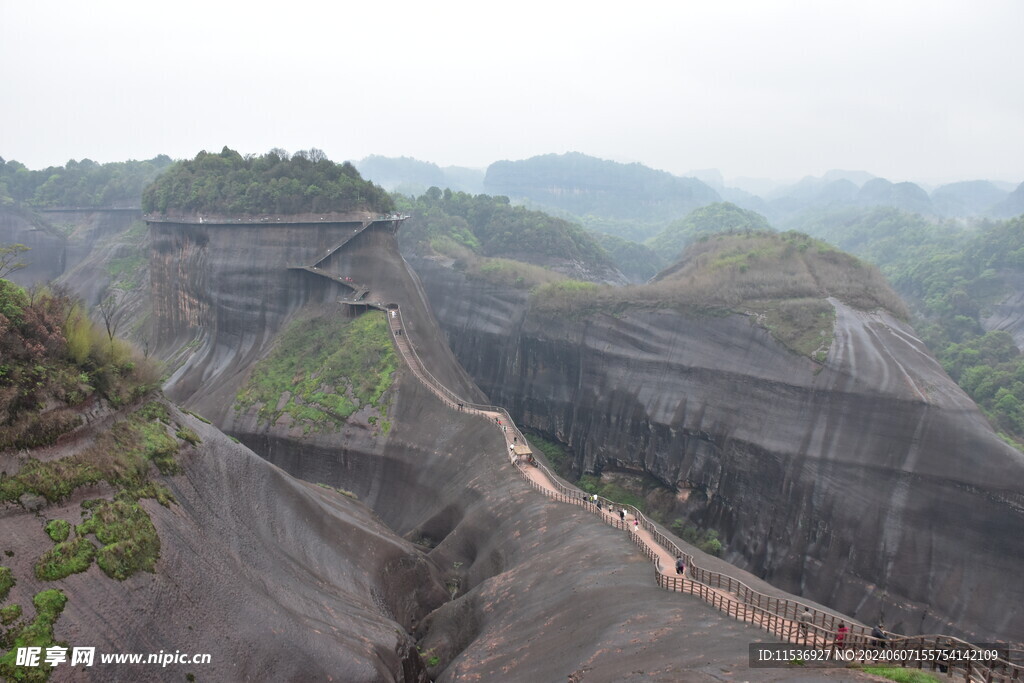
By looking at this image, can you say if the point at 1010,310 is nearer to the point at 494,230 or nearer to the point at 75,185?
the point at 494,230

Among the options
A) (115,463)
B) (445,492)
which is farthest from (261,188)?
(115,463)

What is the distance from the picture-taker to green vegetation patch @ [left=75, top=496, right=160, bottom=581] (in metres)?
16.7

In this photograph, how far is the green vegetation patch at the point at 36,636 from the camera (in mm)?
13312

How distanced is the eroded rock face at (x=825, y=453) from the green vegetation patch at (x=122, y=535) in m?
34.0

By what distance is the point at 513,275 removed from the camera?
227 feet

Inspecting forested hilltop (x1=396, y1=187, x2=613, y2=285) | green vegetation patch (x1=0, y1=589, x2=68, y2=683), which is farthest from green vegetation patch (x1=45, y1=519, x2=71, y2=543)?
forested hilltop (x1=396, y1=187, x2=613, y2=285)

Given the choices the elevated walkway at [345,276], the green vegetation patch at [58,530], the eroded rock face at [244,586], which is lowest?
the eroded rock face at [244,586]

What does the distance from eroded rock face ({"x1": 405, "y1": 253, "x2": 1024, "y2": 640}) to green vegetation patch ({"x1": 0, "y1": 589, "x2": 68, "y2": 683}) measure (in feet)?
117

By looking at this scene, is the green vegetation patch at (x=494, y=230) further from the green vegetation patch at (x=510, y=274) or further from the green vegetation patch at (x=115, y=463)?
the green vegetation patch at (x=115, y=463)

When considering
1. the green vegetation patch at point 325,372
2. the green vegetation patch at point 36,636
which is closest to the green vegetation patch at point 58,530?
the green vegetation patch at point 36,636

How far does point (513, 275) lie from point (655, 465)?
3028cm

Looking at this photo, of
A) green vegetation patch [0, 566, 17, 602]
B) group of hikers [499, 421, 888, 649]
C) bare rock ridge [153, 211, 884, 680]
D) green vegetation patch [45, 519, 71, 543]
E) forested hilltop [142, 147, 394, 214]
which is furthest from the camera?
forested hilltop [142, 147, 394, 214]

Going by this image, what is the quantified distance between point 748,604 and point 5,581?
19509 mm

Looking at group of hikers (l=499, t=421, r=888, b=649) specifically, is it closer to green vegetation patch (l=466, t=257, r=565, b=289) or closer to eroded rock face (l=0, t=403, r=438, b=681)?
eroded rock face (l=0, t=403, r=438, b=681)
